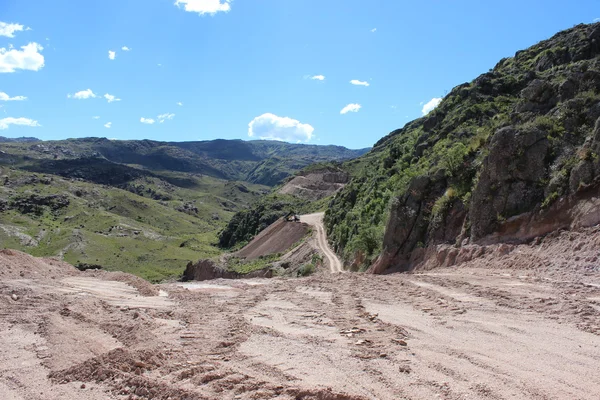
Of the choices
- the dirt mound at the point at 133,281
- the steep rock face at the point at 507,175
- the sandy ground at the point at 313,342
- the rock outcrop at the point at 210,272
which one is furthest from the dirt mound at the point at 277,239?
the sandy ground at the point at 313,342

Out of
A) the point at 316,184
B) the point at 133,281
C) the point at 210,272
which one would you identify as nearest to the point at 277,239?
the point at 210,272

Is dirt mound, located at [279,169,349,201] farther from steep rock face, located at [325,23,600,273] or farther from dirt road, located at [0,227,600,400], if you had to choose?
dirt road, located at [0,227,600,400]

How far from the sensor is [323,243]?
46.6 m

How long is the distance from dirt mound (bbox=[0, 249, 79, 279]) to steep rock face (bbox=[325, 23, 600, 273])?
54.5 ft

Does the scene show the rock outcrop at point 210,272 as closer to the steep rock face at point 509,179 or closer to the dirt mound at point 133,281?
the dirt mound at point 133,281

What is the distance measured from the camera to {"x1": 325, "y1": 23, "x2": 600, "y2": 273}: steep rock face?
1772cm

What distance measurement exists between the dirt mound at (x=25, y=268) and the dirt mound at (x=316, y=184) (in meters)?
86.3

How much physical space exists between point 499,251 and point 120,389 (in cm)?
1567

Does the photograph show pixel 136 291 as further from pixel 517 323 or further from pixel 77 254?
pixel 77 254

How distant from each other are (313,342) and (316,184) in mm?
103289

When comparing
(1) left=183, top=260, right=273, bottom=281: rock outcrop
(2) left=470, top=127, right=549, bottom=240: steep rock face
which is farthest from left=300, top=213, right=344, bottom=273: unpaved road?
(2) left=470, top=127, right=549, bottom=240: steep rock face

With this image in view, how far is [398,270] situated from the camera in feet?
80.4

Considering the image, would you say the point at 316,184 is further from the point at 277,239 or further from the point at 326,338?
the point at 326,338

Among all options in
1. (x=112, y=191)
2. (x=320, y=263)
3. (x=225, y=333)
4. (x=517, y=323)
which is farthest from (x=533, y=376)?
(x=112, y=191)
